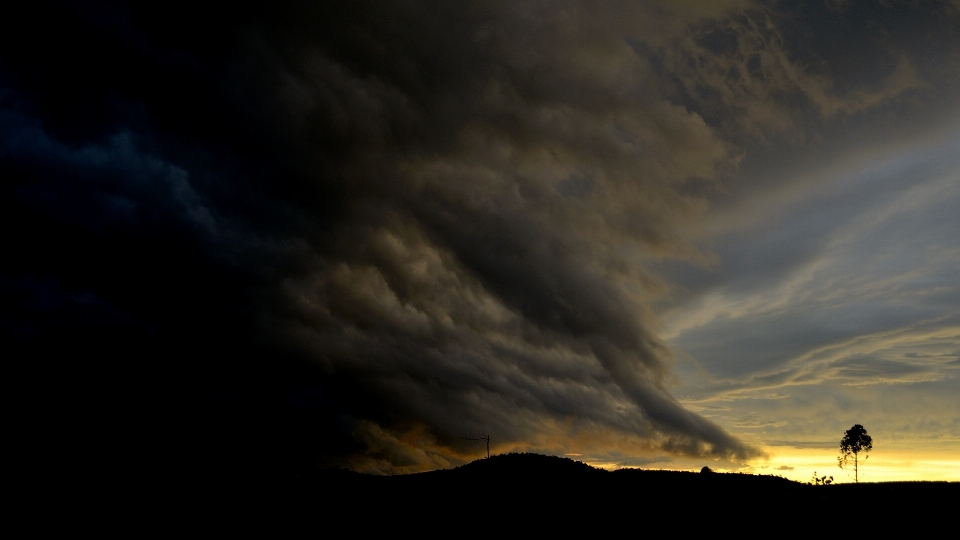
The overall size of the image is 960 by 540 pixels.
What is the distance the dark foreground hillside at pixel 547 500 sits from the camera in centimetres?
5019

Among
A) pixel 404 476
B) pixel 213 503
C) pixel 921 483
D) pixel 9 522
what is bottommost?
pixel 9 522

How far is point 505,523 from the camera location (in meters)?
57.6

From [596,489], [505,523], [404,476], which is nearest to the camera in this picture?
[505,523]

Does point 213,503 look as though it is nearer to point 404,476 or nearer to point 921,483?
point 404,476

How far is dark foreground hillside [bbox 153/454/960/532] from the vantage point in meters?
50.2

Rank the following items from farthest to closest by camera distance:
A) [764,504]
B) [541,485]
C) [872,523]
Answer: [541,485] → [764,504] → [872,523]

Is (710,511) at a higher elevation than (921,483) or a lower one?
lower

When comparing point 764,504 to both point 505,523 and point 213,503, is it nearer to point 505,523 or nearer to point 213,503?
point 505,523

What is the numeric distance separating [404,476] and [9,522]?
47515 mm

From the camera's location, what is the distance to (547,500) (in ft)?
222

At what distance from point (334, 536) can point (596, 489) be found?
3319 cm

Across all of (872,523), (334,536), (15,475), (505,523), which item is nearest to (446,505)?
(505,523)

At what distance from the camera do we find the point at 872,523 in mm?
45562

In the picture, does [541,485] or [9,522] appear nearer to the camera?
[9,522]
